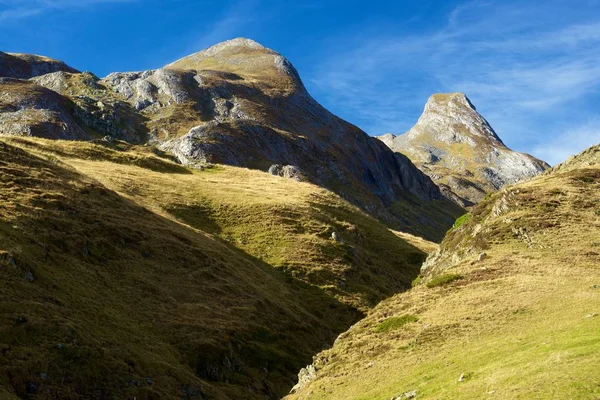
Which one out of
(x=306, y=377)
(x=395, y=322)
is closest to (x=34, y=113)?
(x=306, y=377)

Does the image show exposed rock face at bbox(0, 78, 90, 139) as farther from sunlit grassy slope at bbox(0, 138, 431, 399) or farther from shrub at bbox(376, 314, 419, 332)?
shrub at bbox(376, 314, 419, 332)

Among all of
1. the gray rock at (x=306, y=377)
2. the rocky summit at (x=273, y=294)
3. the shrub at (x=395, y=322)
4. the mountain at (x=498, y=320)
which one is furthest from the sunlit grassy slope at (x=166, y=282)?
the shrub at (x=395, y=322)

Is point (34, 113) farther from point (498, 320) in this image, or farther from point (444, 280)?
point (498, 320)

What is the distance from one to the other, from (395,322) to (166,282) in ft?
76.8

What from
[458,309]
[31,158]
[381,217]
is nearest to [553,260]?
[458,309]

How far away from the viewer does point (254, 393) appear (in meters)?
39.3

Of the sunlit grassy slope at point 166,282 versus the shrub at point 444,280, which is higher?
the shrub at point 444,280

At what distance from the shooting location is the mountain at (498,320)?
21250mm

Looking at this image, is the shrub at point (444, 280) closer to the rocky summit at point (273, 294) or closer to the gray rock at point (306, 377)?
the rocky summit at point (273, 294)

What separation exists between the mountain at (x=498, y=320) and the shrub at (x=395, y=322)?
9 centimetres

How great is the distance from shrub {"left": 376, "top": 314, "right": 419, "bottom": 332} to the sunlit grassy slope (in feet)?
35.1

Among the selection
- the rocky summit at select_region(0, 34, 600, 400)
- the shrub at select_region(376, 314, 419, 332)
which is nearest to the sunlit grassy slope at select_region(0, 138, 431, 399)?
the rocky summit at select_region(0, 34, 600, 400)

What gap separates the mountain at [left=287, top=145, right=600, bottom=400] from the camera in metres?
21.2

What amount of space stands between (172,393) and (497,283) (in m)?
22.3
